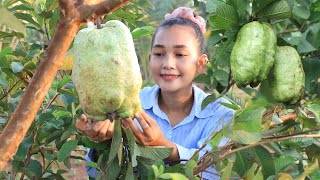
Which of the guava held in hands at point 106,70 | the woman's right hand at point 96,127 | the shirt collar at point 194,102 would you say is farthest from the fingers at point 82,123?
the shirt collar at point 194,102

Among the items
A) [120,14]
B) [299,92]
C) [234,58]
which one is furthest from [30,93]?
[120,14]

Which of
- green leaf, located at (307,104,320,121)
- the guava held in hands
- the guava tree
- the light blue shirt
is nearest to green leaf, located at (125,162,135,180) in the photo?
the guava tree

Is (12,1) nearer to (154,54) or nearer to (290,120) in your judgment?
(154,54)

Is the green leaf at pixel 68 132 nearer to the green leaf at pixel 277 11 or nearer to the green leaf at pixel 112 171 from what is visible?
the green leaf at pixel 112 171

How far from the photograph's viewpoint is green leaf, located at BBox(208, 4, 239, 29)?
4.76 ft

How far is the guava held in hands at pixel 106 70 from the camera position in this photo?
1109 millimetres

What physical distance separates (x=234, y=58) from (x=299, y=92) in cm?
18

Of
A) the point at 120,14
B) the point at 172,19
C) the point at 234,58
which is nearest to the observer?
the point at 234,58

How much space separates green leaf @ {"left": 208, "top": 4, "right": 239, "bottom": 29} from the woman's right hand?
1.30ft

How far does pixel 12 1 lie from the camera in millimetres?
1539

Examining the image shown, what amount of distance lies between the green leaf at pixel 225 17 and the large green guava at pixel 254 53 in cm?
8

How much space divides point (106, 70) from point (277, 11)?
0.53 metres

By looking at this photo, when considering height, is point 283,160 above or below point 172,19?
below

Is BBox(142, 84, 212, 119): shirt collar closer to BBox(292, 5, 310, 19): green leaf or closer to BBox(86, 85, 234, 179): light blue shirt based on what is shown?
BBox(86, 85, 234, 179): light blue shirt
